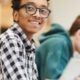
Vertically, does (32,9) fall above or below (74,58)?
above

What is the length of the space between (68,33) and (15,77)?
0.23 meters

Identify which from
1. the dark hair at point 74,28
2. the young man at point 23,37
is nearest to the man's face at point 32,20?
the young man at point 23,37

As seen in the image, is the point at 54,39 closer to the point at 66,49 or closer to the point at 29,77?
the point at 66,49

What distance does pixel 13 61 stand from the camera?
2.35 feet

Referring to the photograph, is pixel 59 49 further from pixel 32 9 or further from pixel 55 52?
pixel 32 9

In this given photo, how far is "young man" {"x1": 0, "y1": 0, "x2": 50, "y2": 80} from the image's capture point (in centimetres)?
72

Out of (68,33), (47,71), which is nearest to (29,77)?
(47,71)

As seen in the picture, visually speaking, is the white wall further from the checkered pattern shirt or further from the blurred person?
the checkered pattern shirt

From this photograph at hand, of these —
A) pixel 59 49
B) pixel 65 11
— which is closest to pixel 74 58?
pixel 59 49

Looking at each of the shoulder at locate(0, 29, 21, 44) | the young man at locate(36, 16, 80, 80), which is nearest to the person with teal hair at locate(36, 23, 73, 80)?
the young man at locate(36, 16, 80, 80)

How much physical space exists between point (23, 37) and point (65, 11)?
173 mm

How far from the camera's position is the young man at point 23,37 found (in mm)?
723

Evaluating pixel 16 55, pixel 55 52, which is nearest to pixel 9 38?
pixel 16 55

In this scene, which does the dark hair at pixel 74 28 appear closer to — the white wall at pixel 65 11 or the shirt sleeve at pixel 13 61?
the white wall at pixel 65 11
